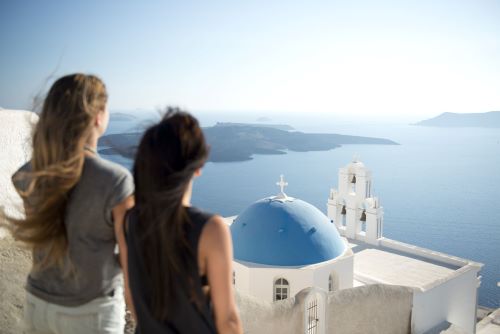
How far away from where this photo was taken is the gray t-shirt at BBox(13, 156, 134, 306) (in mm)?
1901

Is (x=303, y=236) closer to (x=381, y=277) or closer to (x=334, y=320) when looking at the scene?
(x=334, y=320)

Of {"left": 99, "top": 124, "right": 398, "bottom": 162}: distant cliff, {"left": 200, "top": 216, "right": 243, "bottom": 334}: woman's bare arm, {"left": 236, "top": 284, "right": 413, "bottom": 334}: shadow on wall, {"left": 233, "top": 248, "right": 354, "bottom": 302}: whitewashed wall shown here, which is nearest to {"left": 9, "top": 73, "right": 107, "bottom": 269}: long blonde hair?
{"left": 200, "top": 216, "right": 243, "bottom": 334}: woman's bare arm

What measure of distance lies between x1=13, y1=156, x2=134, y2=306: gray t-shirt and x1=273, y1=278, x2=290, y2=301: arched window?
25.0 feet

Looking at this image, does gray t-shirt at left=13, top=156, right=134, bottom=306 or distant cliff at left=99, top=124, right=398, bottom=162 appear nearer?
gray t-shirt at left=13, top=156, right=134, bottom=306

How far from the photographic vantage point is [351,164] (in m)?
14.1

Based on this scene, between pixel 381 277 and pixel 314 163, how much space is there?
77428 mm

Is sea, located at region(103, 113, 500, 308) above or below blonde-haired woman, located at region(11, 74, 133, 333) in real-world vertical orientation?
below

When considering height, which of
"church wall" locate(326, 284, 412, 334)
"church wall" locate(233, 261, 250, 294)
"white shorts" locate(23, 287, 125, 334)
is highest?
"white shorts" locate(23, 287, 125, 334)

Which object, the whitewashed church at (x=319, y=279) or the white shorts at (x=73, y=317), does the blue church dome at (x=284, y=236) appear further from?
the white shorts at (x=73, y=317)

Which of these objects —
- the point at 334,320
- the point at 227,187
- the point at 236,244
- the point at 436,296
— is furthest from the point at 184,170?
the point at 227,187

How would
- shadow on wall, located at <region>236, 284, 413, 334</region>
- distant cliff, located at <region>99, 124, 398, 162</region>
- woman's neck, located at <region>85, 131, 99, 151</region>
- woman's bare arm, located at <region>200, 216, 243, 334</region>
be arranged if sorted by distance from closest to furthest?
woman's bare arm, located at <region>200, 216, 243, 334</region> < woman's neck, located at <region>85, 131, 99, 151</region> < shadow on wall, located at <region>236, 284, 413, 334</region> < distant cliff, located at <region>99, 124, 398, 162</region>

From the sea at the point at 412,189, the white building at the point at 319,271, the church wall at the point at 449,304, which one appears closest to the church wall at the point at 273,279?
the white building at the point at 319,271

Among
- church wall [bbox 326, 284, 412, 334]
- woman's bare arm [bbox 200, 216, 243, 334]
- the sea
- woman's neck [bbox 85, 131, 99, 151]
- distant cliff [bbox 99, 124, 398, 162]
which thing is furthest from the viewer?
distant cliff [bbox 99, 124, 398, 162]

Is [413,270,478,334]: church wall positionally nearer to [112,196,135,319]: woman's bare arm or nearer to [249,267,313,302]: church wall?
[249,267,313,302]: church wall
